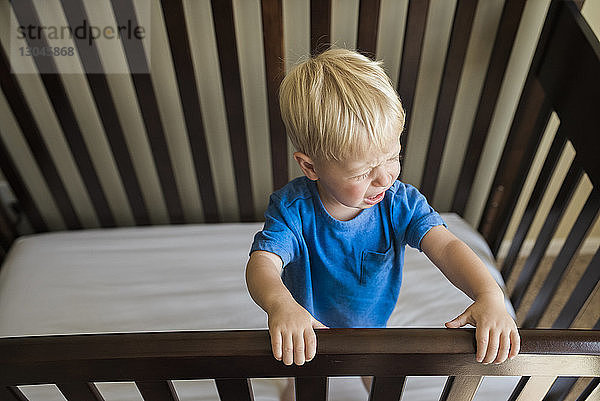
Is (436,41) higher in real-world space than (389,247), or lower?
higher

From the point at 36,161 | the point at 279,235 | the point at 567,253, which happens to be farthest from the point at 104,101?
the point at 567,253

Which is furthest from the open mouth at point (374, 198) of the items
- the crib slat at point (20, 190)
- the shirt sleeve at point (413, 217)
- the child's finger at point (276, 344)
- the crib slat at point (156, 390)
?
the crib slat at point (20, 190)

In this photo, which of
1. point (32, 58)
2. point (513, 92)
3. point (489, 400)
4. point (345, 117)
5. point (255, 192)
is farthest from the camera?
point (255, 192)

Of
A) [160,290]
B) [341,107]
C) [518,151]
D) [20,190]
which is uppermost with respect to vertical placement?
[341,107]

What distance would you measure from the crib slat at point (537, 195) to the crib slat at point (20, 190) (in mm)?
1120

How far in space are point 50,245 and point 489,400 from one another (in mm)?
1004

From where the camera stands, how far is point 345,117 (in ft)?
2.13

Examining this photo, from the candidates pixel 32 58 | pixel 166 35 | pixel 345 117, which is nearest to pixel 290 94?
pixel 345 117

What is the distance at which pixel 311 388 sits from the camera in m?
0.74

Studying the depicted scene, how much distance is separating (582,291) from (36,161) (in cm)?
115

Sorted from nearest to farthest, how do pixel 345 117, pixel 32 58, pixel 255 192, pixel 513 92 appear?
pixel 345 117 → pixel 32 58 → pixel 513 92 → pixel 255 192

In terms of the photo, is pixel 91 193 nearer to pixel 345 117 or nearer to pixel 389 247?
pixel 389 247

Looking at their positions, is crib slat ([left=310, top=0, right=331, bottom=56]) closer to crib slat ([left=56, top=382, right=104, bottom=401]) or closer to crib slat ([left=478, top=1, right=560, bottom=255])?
crib slat ([left=478, top=1, right=560, bottom=255])

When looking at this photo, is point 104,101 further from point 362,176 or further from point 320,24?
point 362,176
